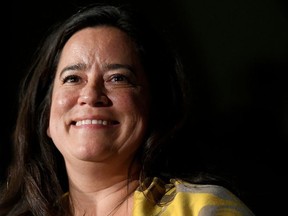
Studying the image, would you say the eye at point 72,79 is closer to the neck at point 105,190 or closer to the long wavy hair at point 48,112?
the long wavy hair at point 48,112

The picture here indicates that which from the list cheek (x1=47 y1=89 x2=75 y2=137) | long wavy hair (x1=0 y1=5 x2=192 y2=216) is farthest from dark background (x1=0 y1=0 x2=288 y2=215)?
cheek (x1=47 y1=89 x2=75 y2=137)

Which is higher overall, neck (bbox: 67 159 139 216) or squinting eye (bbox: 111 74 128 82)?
squinting eye (bbox: 111 74 128 82)

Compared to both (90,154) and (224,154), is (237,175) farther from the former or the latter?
(90,154)

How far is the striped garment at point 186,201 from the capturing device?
1342 mm

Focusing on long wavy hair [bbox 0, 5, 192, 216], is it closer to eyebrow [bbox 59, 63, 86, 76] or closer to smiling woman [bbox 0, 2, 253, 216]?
smiling woman [bbox 0, 2, 253, 216]

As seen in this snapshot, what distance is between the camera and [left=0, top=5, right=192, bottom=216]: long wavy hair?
5.16 ft

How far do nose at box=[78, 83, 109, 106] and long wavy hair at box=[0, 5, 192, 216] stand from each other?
0.16 meters

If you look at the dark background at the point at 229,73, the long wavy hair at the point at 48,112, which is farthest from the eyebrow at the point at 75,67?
the dark background at the point at 229,73

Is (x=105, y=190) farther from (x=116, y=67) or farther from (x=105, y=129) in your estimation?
(x=116, y=67)

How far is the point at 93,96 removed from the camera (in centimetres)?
145

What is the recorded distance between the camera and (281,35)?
2.01 metres

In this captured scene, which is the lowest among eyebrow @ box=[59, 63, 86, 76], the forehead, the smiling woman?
the smiling woman

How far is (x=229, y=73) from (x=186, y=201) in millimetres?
809

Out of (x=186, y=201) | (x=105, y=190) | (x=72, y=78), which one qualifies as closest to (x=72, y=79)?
(x=72, y=78)
